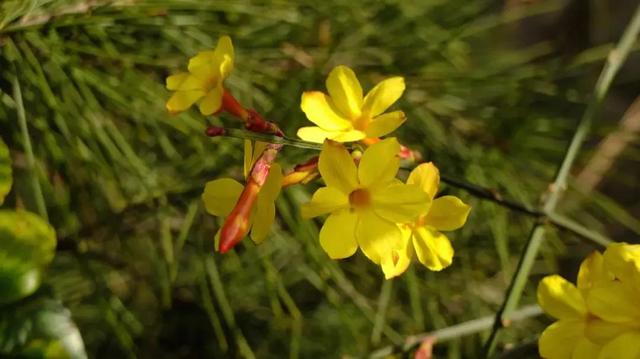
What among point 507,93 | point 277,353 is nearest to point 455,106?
point 507,93

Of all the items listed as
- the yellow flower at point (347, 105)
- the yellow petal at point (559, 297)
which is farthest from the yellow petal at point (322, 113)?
the yellow petal at point (559, 297)

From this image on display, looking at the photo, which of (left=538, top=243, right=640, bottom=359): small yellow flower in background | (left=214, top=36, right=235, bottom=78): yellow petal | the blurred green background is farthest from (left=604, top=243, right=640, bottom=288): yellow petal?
the blurred green background

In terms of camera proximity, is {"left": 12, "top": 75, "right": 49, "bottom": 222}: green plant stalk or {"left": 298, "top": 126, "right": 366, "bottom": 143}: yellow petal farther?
{"left": 12, "top": 75, "right": 49, "bottom": 222}: green plant stalk

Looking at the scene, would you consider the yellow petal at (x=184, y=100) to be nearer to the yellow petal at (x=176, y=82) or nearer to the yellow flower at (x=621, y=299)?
the yellow petal at (x=176, y=82)

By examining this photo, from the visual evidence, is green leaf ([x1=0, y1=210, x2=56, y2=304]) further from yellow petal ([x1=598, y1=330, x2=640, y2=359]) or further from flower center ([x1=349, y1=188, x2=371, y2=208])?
yellow petal ([x1=598, y1=330, x2=640, y2=359])

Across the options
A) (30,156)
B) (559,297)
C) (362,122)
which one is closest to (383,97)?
(362,122)

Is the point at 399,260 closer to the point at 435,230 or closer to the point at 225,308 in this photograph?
the point at 435,230
